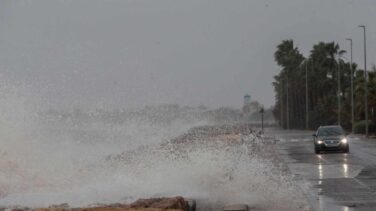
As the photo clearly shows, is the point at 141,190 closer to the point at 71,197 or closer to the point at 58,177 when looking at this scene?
the point at 71,197

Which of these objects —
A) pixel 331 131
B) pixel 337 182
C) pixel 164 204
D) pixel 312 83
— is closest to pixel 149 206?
pixel 164 204

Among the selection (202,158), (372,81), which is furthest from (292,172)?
(372,81)

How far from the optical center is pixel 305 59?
143250mm

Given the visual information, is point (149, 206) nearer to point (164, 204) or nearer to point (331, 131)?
point (164, 204)

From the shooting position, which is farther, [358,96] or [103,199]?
[358,96]

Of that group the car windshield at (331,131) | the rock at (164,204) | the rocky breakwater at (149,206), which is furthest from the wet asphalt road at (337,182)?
the car windshield at (331,131)

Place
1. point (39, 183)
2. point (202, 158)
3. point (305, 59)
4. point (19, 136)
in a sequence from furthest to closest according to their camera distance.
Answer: point (305, 59) < point (19, 136) < point (39, 183) < point (202, 158)

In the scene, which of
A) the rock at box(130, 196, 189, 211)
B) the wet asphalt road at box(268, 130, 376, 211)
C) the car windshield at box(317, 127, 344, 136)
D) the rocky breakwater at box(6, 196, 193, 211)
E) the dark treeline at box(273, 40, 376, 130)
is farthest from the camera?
the dark treeline at box(273, 40, 376, 130)

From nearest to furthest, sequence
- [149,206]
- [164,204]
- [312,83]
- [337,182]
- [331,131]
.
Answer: [164,204] < [149,206] < [337,182] < [331,131] < [312,83]

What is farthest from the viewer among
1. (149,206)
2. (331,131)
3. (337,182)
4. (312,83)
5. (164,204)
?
(312,83)

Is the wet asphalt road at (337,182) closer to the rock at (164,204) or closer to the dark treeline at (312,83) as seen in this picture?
the rock at (164,204)

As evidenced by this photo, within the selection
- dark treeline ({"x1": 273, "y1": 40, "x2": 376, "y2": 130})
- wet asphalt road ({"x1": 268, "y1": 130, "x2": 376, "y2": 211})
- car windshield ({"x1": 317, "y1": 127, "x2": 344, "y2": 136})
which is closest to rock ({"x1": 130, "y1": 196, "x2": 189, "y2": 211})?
wet asphalt road ({"x1": 268, "y1": 130, "x2": 376, "y2": 211})

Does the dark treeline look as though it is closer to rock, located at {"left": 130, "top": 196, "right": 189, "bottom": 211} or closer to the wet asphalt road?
the wet asphalt road

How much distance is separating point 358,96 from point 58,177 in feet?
184
